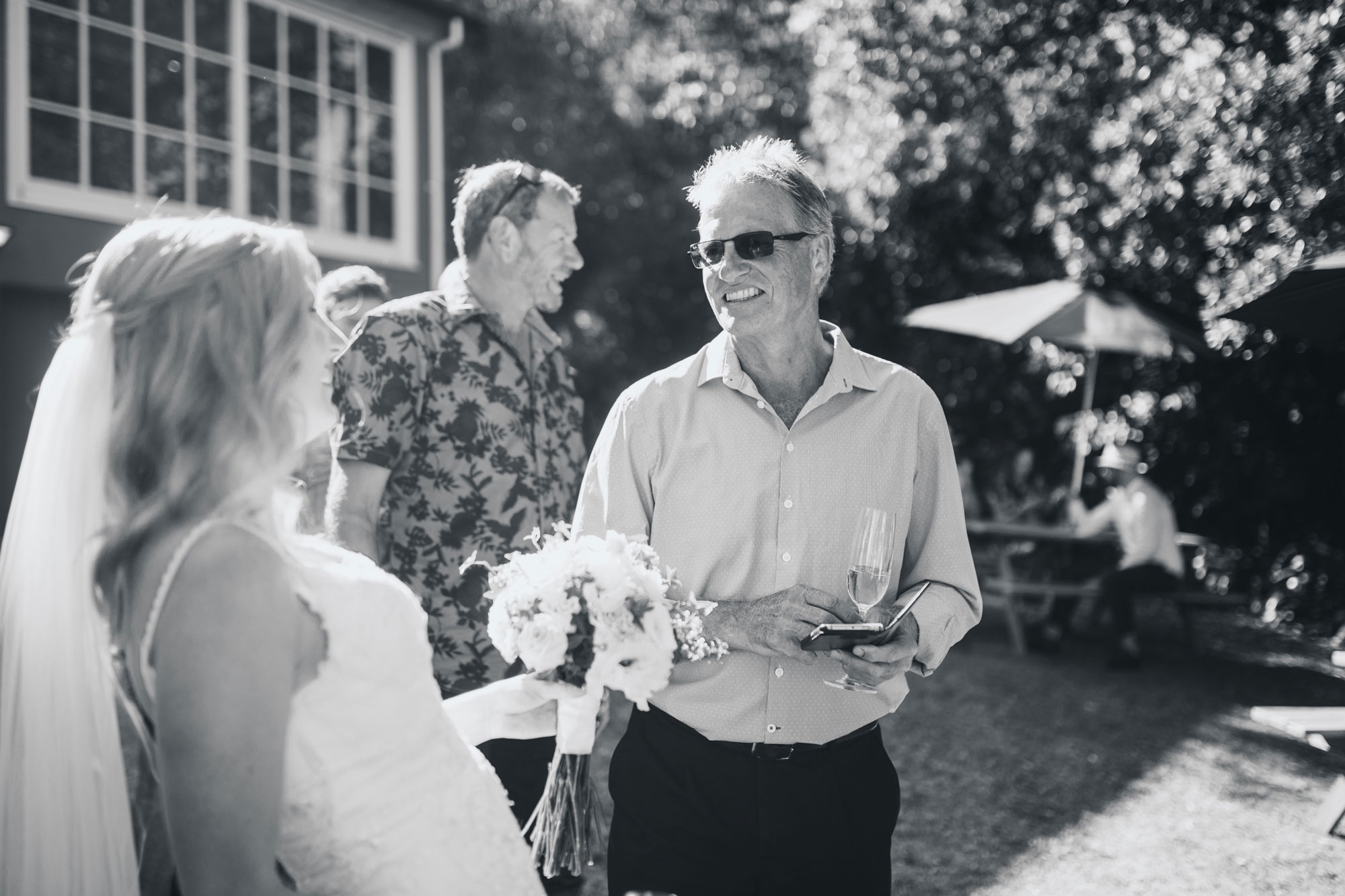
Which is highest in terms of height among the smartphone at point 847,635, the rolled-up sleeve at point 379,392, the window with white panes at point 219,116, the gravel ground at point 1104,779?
the window with white panes at point 219,116

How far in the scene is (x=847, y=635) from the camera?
2236 mm

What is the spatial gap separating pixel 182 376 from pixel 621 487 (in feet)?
3.85

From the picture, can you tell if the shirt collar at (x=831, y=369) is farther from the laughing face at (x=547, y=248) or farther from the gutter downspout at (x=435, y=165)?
the gutter downspout at (x=435, y=165)

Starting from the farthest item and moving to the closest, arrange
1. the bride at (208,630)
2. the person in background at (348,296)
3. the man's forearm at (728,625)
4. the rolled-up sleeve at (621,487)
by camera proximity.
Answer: the person in background at (348,296) → the rolled-up sleeve at (621,487) → the man's forearm at (728,625) → the bride at (208,630)

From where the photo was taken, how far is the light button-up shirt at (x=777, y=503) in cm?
247

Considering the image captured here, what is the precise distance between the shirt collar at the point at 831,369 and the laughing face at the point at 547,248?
2.40 ft

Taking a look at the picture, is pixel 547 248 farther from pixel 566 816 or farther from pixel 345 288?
pixel 566 816

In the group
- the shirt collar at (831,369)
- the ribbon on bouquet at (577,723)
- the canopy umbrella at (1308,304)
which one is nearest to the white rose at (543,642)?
the ribbon on bouquet at (577,723)

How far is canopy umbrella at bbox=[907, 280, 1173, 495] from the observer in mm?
9289

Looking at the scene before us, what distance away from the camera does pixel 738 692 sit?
2.47 metres

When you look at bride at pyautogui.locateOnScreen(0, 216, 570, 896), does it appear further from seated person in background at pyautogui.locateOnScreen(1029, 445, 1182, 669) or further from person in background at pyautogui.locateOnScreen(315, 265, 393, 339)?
seated person in background at pyautogui.locateOnScreen(1029, 445, 1182, 669)

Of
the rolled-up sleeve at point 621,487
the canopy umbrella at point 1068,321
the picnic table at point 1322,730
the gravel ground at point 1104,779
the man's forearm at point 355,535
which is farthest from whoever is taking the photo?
the canopy umbrella at point 1068,321

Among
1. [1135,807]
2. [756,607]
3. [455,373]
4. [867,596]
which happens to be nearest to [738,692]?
[756,607]

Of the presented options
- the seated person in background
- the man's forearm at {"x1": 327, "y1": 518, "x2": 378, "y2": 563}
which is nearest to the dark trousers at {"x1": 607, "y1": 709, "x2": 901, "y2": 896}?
the man's forearm at {"x1": 327, "y1": 518, "x2": 378, "y2": 563}
